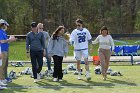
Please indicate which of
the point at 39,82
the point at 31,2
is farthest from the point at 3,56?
the point at 31,2

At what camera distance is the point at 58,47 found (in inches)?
543

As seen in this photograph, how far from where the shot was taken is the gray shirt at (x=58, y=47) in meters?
13.7

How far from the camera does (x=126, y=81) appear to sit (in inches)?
535

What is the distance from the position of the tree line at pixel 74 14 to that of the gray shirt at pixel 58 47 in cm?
4557

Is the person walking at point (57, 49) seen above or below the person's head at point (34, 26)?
below

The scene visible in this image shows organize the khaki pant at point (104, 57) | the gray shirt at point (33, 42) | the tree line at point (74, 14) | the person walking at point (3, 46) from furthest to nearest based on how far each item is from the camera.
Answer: the tree line at point (74, 14), the khaki pant at point (104, 57), the gray shirt at point (33, 42), the person walking at point (3, 46)

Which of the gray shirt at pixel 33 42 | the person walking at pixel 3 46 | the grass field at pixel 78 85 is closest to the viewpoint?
the grass field at pixel 78 85

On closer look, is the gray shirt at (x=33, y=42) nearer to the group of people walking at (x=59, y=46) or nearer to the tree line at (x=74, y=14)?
the group of people walking at (x=59, y=46)

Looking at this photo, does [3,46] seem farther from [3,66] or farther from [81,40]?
[81,40]

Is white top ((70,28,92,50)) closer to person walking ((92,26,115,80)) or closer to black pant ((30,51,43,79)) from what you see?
person walking ((92,26,115,80))

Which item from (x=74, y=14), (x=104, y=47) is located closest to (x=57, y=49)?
(x=104, y=47)

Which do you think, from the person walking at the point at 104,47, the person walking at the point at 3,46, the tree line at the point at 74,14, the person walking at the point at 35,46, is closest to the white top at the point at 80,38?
the person walking at the point at 104,47

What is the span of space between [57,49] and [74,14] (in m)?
49.1

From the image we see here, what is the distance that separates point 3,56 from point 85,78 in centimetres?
304
